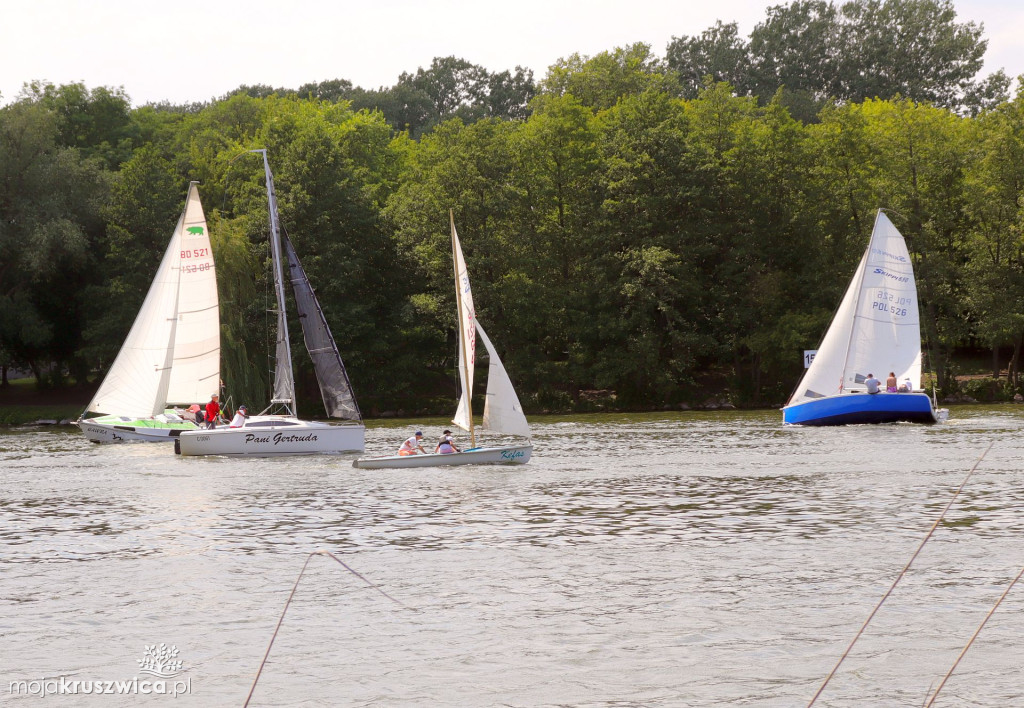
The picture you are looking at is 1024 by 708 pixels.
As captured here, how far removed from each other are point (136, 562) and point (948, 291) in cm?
6611

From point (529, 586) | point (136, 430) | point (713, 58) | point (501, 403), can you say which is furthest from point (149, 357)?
point (713, 58)

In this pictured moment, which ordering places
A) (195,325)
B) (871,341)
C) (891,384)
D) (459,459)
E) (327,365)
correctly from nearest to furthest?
(459,459) → (327,365) → (195,325) → (891,384) → (871,341)

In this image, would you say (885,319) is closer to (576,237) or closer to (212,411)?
(212,411)

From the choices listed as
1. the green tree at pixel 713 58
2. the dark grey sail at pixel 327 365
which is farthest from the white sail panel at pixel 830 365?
the green tree at pixel 713 58

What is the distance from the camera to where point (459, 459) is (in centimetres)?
3544

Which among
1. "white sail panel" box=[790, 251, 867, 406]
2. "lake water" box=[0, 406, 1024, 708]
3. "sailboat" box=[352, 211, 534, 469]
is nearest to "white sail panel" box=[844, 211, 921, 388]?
"white sail panel" box=[790, 251, 867, 406]

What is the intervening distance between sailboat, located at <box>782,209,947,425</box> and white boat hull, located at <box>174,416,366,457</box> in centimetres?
2021

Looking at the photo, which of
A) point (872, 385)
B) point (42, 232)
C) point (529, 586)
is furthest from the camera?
point (42, 232)

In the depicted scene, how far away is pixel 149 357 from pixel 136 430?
323 cm

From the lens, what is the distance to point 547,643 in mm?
13523

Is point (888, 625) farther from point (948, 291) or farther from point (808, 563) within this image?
point (948, 291)

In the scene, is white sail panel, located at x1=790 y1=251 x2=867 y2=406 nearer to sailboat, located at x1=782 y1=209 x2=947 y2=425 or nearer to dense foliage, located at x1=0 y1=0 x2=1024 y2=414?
sailboat, located at x1=782 y1=209 x2=947 y2=425

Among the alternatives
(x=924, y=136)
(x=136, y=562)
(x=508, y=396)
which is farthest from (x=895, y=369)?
(x=136, y=562)

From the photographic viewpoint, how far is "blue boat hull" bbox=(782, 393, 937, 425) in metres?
50.9
